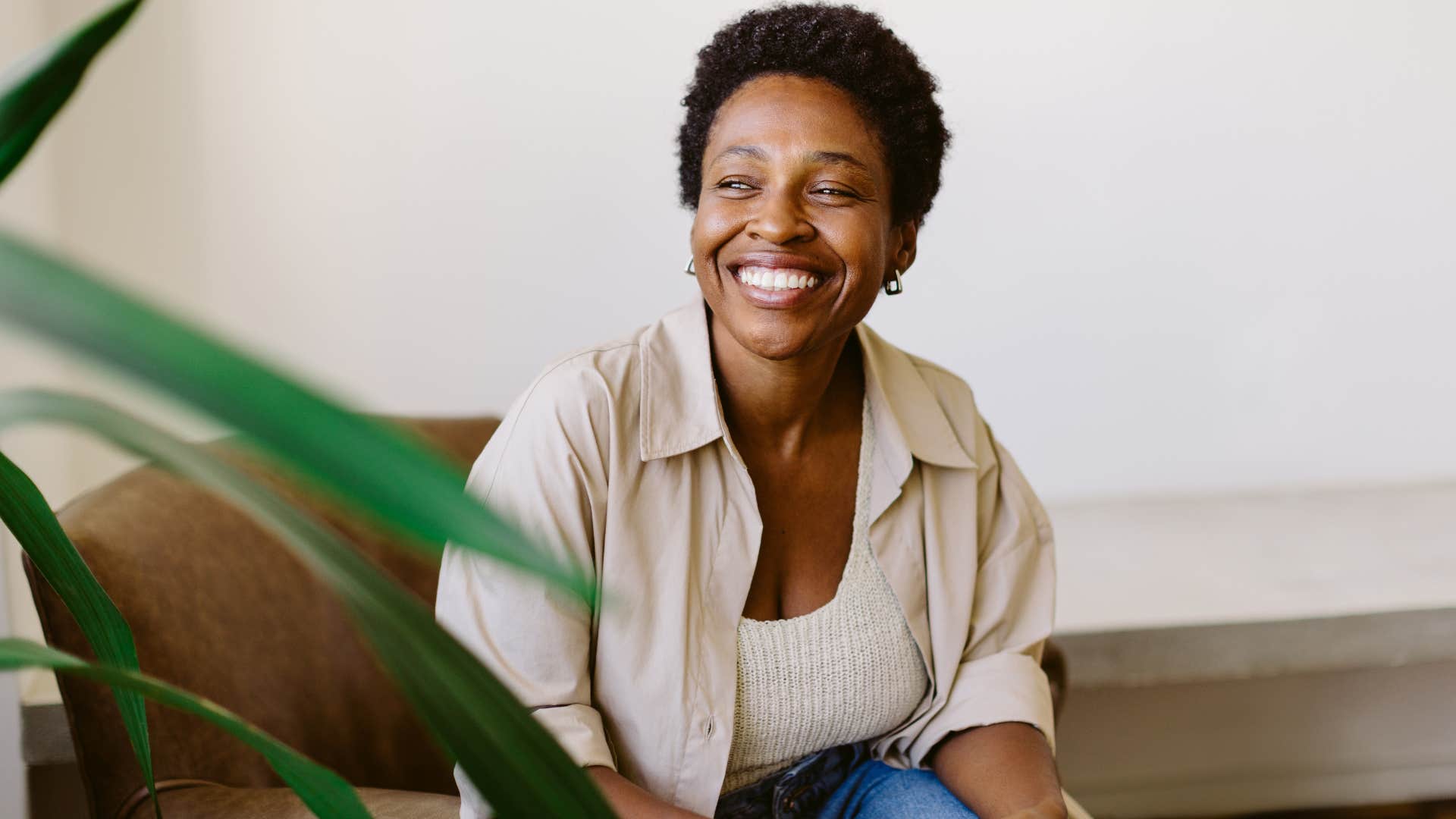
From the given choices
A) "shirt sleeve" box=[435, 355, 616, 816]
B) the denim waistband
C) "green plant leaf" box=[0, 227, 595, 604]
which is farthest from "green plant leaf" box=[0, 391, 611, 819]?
the denim waistband

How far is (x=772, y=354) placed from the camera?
129 cm

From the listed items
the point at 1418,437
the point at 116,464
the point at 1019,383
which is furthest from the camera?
the point at 1418,437

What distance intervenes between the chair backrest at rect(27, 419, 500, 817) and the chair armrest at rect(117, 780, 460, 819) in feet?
0.06

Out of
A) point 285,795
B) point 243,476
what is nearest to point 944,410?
point 285,795

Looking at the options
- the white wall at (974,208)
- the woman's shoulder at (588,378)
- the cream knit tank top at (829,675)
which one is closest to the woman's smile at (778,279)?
the woman's shoulder at (588,378)

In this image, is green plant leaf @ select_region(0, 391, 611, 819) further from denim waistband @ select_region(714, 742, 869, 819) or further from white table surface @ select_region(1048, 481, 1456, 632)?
white table surface @ select_region(1048, 481, 1456, 632)

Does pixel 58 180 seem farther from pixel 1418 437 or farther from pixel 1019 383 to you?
pixel 1418 437

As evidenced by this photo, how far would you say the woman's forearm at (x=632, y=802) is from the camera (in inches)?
44.8

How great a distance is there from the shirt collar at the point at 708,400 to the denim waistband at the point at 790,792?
0.32 m

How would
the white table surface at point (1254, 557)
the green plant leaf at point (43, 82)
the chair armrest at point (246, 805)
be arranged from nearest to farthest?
the green plant leaf at point (43, 82) < the chair armrest at point (246, 805) < the white table surface at point (1254, 557)

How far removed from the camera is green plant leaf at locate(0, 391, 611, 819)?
285 mm

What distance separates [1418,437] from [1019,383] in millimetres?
882

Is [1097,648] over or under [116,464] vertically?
under

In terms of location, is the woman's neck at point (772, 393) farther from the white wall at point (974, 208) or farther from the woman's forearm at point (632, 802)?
the white wall at point (974, 208)
